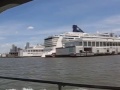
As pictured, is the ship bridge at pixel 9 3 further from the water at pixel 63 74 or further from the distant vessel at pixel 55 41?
the distant vessel at pixel 55 41

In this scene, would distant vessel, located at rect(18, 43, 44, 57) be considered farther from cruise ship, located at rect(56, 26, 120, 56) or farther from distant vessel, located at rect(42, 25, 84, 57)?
cruise ship, located at rect(56, 26, 120, 56)

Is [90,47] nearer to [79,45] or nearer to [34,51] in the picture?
[79,45]

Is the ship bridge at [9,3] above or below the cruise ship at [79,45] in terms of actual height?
below

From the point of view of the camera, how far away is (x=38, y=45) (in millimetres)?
172000

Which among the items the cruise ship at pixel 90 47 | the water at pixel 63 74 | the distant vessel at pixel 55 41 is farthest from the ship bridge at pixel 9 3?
the distant vessel at pixel 55 41

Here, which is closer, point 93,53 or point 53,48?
point 93,53

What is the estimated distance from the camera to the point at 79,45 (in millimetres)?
133000

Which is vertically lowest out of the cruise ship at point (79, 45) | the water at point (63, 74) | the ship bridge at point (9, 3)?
the water at point (63, 74)

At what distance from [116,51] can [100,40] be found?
31.0 ft

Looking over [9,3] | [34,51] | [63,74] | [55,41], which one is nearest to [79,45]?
[55,41]

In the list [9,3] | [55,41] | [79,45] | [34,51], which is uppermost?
[55,41]

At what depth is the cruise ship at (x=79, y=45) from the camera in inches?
5256

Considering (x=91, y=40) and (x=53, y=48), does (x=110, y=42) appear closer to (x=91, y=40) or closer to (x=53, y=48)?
(x=91, y=40)

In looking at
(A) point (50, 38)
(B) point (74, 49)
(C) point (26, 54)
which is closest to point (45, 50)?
(A) point (50, 38)
